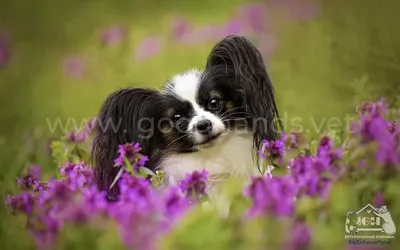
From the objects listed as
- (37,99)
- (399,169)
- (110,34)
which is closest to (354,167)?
(399,169)

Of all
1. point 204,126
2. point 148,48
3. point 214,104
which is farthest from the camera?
point 148,48

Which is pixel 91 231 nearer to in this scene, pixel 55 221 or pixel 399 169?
pixel 55 221

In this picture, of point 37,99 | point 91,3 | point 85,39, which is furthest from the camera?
point 85,39

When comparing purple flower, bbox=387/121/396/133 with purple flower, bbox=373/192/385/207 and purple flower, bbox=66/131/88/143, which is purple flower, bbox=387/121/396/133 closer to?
purple flower, bbox=373/192/385/207

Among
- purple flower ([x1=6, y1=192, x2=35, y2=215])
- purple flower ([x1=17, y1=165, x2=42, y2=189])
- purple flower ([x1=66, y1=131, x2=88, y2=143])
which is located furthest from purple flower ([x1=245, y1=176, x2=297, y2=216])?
purple flower ([x1=66, y1=131, x2=88, y2=143])

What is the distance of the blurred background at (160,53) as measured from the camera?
2.27 m

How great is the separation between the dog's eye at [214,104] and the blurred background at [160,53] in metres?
0.23

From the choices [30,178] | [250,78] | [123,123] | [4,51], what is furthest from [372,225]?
[4,51]

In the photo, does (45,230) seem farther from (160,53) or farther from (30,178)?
(160,53)

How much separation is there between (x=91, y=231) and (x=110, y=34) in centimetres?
154

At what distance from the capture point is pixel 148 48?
2859 millimetres

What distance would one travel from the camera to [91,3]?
224cm

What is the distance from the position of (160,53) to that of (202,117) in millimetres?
924

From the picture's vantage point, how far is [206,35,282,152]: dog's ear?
2.10 m
